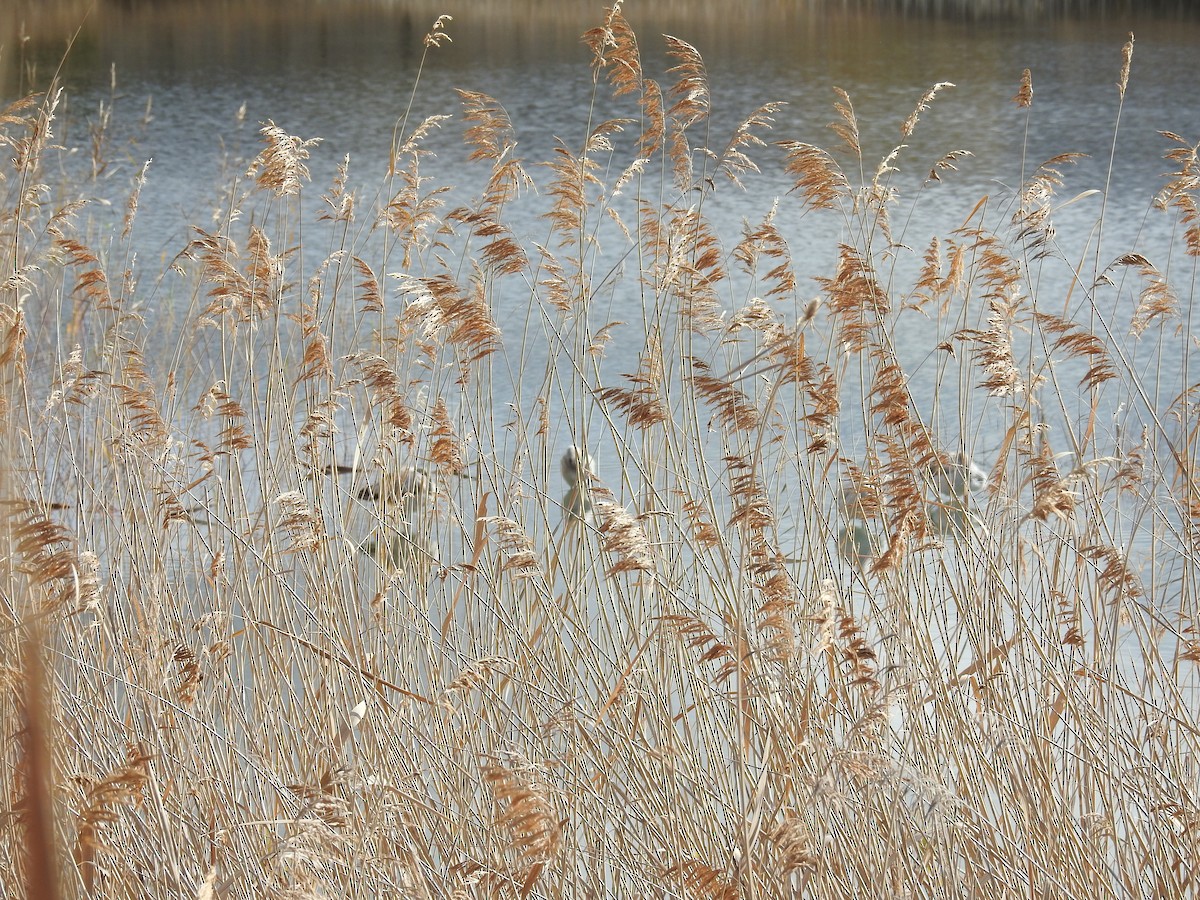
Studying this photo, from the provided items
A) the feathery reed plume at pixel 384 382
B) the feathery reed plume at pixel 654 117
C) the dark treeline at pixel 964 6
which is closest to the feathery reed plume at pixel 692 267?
the feathery reed plume at pixel 654 117

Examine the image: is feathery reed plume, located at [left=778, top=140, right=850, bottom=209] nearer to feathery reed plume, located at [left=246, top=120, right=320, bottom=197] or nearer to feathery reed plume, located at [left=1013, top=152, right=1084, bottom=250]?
feathery reed plume, located at [left=1013, top=152, right=1084, bottom=250]

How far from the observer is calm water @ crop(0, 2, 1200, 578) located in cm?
609

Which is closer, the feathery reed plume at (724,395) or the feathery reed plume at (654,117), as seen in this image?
the feathery reed plume at (724,395)

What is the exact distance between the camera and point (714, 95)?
970cm

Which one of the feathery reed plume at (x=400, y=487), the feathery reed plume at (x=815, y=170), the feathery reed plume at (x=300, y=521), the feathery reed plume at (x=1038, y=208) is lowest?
the feathery reed plume at (x=400, y=487)

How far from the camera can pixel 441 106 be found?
9008 mm

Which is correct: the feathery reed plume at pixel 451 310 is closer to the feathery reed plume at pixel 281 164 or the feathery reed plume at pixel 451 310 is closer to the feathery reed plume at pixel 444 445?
the feathery reed plume at pixel 444 445

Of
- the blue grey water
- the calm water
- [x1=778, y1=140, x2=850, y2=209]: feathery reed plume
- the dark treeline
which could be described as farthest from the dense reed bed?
the dark treeline

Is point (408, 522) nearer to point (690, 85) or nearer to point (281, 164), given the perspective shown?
point (281, 164)

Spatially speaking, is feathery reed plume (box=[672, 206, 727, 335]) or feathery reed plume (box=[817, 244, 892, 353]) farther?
feathery reed plume (box=[672, 206, 727, 335])

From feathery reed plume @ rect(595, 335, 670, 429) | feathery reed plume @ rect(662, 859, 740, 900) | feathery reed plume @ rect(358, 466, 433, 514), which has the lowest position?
feathery reed plume @ rect(662, 859, 740, 900)

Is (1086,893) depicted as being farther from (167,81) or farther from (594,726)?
(167,81)

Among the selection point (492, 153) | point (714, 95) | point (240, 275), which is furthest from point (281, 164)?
point (714, 95)

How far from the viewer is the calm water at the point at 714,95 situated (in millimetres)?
6090
